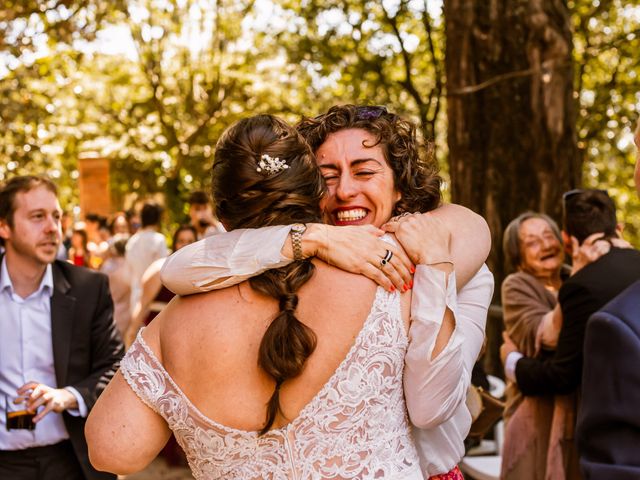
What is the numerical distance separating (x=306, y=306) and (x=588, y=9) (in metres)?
14.1

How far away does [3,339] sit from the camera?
153 inches

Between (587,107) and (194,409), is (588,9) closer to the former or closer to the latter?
(587,107)

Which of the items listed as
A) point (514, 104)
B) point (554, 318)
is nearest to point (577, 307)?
point (554, 318)

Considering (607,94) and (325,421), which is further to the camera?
(607,94)

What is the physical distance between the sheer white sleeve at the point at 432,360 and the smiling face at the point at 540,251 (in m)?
2.74

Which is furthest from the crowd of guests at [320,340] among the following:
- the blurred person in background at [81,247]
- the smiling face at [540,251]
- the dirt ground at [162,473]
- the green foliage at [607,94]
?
the blurred person in background at [81,247]

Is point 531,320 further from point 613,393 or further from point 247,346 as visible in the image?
point 613,393

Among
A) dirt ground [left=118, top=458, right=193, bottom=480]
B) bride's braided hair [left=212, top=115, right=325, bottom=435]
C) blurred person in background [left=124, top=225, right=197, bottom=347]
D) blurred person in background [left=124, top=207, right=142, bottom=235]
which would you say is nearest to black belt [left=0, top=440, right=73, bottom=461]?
bride's braided hair [left=212, top=115, right=325, bottom=435]

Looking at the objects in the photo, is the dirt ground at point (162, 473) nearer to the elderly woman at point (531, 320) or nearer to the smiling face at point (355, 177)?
the elderly woman at point (531, 320)

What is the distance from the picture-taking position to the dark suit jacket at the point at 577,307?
3807 millimetres

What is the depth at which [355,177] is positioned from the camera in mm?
2768

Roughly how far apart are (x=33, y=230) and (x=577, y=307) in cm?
261

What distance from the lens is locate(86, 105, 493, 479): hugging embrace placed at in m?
2.16

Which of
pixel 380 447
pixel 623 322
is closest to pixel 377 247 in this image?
pixel 380 447
